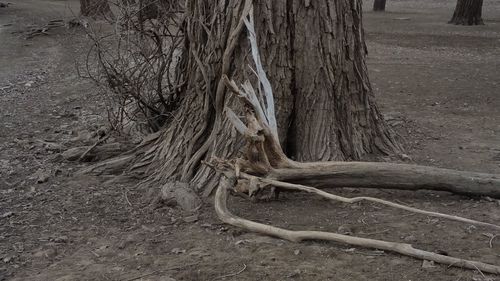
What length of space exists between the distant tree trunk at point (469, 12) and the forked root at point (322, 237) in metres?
14.0

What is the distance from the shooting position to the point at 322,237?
4.16 meters

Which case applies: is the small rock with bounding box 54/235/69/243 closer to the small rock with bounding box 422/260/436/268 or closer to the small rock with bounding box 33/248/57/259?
the small rock with bounding box 33/248/57/259

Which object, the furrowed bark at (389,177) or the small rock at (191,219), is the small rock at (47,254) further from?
the furrowed bark at (389,177)

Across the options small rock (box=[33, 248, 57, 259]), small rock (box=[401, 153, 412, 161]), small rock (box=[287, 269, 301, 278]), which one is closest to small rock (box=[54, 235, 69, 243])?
small rock (box=[33, 248, 57, 259])

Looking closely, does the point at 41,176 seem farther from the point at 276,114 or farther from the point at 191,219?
the point at 276,114

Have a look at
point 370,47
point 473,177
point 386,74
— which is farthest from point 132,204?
point 370,47

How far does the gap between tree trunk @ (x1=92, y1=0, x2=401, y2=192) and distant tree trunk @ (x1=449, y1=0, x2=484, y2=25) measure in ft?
41.5

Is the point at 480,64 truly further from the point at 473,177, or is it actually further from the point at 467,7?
the point at 473,177

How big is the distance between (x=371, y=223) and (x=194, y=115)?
6.28ft

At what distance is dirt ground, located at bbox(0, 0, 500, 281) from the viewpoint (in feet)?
13.0

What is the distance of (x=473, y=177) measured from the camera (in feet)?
15.8

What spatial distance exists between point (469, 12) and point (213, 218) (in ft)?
46.9

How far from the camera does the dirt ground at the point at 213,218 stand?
13.0 feet

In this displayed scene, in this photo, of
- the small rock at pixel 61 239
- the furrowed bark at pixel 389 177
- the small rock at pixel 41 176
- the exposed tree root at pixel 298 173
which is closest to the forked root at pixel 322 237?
the exposed tree root at pixel 298 173
